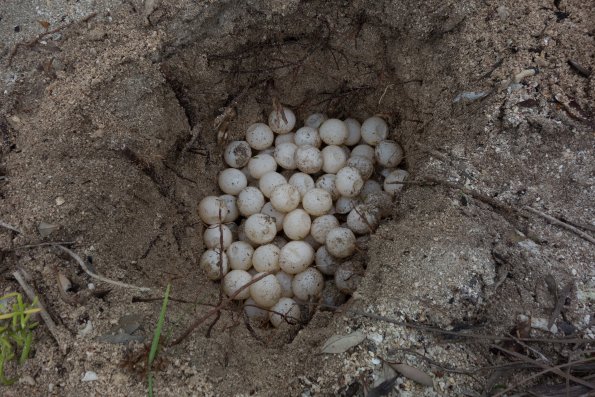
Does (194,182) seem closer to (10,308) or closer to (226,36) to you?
(226,36)

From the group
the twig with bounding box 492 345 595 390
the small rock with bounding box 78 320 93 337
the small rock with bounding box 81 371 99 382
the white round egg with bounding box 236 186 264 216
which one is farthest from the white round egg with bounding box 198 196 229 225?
the twig with bounding box 492 345 595 390

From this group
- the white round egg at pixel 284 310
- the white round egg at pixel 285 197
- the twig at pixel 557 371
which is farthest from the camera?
the white round egg at pixel 285 197

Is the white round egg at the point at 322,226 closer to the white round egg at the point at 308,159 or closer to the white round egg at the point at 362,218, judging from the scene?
the white round egg at the point at 362,218

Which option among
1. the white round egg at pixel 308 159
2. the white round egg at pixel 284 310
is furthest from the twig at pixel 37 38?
the white round egg at pixel 284 310

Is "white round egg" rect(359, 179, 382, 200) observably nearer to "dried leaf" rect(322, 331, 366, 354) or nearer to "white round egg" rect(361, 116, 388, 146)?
"white round egg" rect(361, 116, 388, 146)

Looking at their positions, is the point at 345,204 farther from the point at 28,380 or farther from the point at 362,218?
the point at 28,380

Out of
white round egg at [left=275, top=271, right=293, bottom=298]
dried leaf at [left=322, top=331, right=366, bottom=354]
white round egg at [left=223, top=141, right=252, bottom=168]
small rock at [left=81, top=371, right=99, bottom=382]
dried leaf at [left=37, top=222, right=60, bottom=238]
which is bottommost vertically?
white round egg at [left=275, top=271, right=293, bottom=298]
